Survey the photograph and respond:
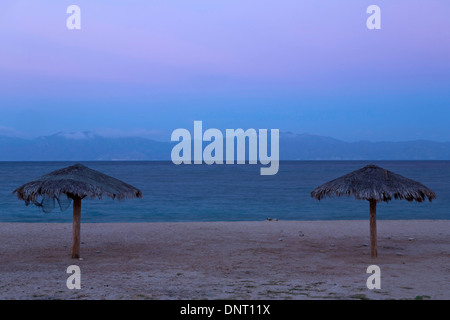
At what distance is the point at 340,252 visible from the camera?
1091cm

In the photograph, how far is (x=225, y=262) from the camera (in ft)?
31.9

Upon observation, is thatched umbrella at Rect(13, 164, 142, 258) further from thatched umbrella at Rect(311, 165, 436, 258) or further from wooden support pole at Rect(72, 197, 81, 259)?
thatched umbrella at Rect(311, 165, 436, 258)

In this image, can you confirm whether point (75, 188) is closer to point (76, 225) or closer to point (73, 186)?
point (73, 186)

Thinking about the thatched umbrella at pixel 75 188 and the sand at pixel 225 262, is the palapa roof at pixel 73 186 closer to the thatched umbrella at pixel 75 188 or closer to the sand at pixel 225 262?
the thatched umbrella at pixel 75 188

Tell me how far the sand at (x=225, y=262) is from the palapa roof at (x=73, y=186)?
51.3 inches

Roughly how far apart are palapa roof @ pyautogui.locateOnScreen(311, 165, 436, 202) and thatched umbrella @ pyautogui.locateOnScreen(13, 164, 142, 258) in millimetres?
4233

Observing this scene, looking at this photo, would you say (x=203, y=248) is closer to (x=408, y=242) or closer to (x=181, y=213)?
(x=408, y=242)

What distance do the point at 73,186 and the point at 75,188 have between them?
0.19 feet

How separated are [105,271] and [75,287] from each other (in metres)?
1.41

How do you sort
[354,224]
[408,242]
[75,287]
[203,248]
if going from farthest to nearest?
[354,224], [408,242], [203,248], [75,287]

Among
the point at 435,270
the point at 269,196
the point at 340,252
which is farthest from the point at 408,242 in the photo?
the point at 269,196

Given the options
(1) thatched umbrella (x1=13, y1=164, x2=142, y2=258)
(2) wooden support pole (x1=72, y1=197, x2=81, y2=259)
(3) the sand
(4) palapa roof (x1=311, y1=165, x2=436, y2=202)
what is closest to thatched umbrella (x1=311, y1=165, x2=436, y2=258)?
(4) palapa roof (x1=311, y1=165, x2=436, y2=202)

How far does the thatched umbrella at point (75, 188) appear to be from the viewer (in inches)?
368

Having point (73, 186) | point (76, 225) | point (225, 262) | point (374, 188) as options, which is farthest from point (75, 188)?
point (374, 188)
